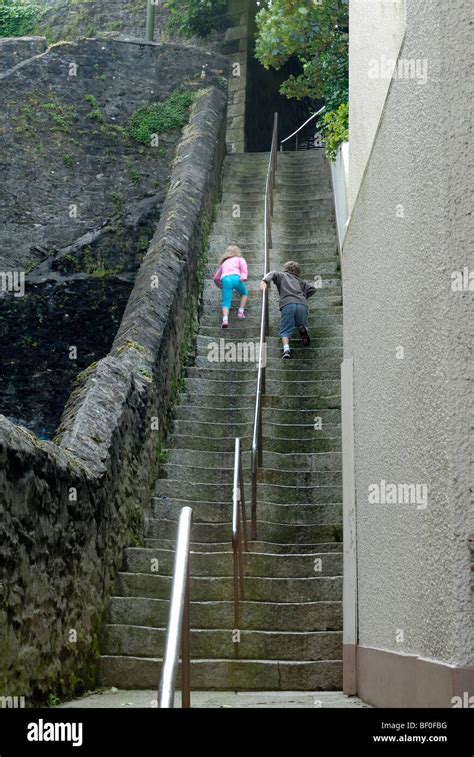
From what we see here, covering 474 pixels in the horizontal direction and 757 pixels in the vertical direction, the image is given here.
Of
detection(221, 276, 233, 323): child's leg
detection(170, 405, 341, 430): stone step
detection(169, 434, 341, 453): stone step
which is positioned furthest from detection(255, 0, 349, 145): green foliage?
detection(169, 434, 341, 453): stone step

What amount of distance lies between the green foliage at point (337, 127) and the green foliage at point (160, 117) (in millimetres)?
2885

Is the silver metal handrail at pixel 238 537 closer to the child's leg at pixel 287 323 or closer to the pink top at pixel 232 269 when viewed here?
the child's leg at pixel 287 323

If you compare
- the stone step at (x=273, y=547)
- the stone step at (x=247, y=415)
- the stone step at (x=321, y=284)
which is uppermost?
the stone step at (x=321, y=284)

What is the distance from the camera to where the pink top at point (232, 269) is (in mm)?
10882

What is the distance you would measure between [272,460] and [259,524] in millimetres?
910

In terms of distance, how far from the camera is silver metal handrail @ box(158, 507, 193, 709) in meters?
3.37

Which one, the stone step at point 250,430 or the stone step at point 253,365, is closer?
the stone step at point 250,430

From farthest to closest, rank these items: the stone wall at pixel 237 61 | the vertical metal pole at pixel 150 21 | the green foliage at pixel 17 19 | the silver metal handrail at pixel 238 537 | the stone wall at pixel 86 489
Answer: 1. the green foliage at pixel 17 19
2. the vertical metal pole at pixel 150 21
3. the stone wall at pixel 237 61
4. the silver metal handrail at pixel 238 537
5. the stone wall at pixel 86 489

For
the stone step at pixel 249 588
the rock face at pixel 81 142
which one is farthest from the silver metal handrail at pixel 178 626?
the rock face at pixel 81 142

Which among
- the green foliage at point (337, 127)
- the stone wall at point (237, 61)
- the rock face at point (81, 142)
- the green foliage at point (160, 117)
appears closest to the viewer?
the green foliage at point (337, 127)

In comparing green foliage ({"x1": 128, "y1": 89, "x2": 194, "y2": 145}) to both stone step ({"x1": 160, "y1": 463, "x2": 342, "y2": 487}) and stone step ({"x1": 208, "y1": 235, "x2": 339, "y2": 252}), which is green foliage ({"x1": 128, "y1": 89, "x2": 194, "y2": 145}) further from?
stone step ({"x1": 160, "y1": 463, "x2": 342, "y2": 487})

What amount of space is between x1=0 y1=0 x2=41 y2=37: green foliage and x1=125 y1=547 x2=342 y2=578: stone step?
15104 mm
